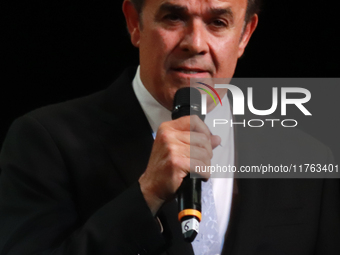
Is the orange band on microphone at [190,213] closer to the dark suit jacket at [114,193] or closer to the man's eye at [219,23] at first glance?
the dark suit jacket at [114,193]

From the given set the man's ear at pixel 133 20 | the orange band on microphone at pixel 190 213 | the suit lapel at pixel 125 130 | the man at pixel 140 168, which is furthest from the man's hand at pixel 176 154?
the man's ear at pixel 133 20

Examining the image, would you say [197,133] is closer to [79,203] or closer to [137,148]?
[137,148]

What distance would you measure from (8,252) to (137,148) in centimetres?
57

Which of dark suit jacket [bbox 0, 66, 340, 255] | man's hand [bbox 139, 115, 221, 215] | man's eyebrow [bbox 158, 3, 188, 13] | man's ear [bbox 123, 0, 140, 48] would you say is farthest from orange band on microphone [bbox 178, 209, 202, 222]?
man's ear [bbox 123, 0, 140, 48]

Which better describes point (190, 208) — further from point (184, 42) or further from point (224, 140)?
point (224, 140)

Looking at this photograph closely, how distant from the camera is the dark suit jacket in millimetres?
1453

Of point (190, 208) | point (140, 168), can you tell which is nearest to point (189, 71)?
point (140, 168)

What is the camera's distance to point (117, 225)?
1444mm

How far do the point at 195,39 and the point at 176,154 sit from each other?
20.8 inches

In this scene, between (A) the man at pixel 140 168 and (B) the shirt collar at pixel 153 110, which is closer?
(A) the man at pixel 140 168

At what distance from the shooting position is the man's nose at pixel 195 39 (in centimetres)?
167

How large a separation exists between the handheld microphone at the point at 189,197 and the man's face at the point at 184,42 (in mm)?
234

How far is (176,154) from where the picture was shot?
4.38ft

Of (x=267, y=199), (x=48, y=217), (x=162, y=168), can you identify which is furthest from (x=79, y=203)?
(x=267, y=199)
